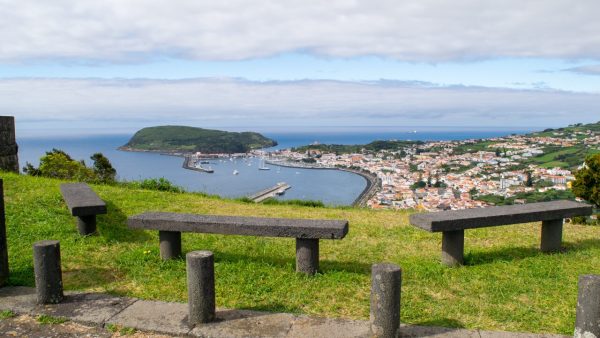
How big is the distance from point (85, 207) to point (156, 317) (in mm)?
2873

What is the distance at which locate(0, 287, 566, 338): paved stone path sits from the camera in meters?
3.56

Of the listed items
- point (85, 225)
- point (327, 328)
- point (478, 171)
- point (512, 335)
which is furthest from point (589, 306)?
point (478, 171)

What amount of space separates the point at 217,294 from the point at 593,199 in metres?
12.5

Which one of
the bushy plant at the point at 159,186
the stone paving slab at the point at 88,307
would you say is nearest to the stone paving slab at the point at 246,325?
the stone paving slab at the point at 88,307

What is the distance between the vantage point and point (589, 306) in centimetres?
330

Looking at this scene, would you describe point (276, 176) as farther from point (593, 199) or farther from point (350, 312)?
point (350, 312)

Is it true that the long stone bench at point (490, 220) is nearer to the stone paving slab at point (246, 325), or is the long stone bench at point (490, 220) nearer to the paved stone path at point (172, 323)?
the paved stone path at point (172, 323)

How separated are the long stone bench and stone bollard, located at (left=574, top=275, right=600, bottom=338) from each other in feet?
6.30

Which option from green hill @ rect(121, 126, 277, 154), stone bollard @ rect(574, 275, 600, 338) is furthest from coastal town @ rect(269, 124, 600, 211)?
Answer: green hill @ rect(121, 126, 277, 154)

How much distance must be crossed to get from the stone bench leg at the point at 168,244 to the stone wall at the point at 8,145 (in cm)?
939

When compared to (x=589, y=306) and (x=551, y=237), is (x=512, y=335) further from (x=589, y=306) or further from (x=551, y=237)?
(x=551, y=237)

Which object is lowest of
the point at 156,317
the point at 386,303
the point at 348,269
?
the point at 348,269

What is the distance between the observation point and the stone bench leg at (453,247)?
17.9ft

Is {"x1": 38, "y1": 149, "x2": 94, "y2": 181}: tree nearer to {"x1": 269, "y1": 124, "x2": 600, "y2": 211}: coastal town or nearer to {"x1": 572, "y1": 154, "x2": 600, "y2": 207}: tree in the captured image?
{"x1": 269, "y1": 124, "x2": 600, "y2": 211}: coastal town
